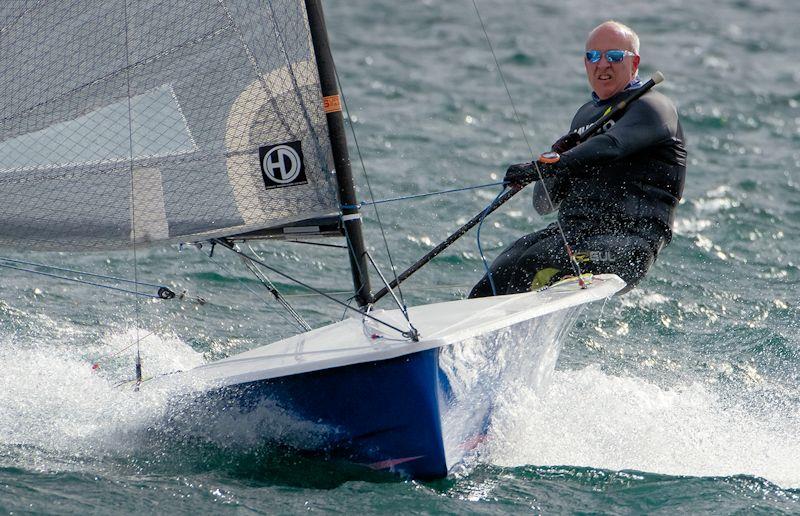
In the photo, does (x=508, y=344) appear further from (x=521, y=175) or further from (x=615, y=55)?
(x=615, y=55)

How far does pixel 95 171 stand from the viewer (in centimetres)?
430

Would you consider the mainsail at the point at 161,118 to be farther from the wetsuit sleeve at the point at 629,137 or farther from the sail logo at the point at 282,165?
the wetsuit sleeve at the point at 629,137

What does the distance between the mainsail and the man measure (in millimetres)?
863

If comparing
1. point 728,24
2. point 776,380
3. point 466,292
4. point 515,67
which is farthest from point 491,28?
point 776,380

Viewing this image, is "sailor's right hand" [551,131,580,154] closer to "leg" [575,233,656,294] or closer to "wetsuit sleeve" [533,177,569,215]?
Answer: "wetsuit sleeve" [533,177,569,215]

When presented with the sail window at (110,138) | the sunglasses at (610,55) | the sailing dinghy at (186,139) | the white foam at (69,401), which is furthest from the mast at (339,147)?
the sunglasses at (610,55)

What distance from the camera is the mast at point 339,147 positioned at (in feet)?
13.3

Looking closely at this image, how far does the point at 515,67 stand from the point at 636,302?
20.6 ft

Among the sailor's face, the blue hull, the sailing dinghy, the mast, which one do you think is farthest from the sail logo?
the sailor's face

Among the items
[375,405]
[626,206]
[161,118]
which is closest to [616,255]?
[626,206]

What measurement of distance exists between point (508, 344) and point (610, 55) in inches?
54.1

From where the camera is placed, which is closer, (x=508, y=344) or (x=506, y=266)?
(x=508, y=344)

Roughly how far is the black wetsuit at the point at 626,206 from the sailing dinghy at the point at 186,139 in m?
0.25

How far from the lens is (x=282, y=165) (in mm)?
4184
